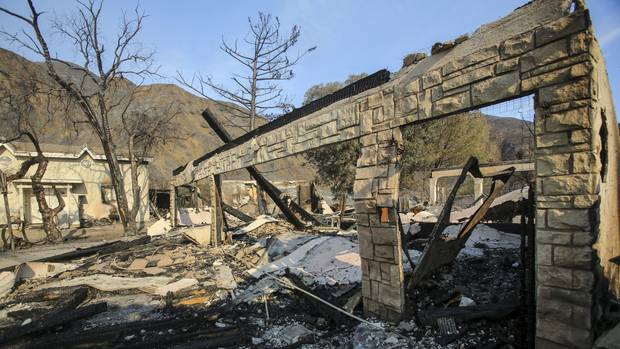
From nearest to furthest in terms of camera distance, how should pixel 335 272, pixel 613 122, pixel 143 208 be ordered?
pixel 613 122 < pixel 335 272 < pixel 143 208

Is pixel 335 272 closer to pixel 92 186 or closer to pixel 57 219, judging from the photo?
pixel 57 219

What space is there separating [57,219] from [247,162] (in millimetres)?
16806

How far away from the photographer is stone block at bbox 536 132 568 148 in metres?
2.74

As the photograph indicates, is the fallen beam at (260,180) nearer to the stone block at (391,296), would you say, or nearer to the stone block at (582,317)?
the stone block at (391,296)

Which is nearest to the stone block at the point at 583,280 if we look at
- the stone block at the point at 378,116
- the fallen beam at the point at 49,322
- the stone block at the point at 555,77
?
the stone block at the point at 555,77

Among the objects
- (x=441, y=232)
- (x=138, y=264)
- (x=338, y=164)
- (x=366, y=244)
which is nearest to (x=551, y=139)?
(x=441, y=232)

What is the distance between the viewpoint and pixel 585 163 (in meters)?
2.62

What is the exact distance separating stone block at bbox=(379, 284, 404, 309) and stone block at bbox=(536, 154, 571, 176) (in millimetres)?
1955

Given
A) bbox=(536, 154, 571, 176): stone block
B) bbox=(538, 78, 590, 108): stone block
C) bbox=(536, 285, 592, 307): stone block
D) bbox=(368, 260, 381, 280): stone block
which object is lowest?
bbox=(368, 260, 381, 280): stone block

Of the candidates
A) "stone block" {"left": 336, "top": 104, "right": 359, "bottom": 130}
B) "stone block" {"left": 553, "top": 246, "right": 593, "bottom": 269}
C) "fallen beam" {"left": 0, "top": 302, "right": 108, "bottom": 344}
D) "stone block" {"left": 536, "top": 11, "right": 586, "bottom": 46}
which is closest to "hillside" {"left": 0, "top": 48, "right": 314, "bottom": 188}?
"fallen beam" {"left": 0, "top": 302, "right": 108, "bottom": 344}

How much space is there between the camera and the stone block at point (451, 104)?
3.42 m

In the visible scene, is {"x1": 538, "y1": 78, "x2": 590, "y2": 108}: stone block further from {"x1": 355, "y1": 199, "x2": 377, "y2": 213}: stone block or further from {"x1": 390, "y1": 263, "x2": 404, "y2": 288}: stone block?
{"x1": 390, "y1": 263, "x2": 404, "y2": 288}: stone block

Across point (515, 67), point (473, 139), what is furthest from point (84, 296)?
point (473, 139)

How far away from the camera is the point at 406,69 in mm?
4418
